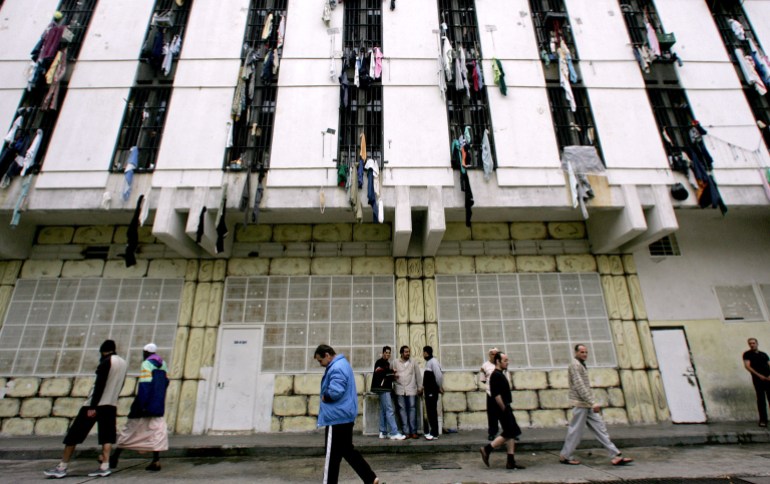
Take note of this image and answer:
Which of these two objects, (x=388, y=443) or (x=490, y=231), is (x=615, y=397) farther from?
(x=388, y=443)

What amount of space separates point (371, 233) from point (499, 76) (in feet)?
17.6

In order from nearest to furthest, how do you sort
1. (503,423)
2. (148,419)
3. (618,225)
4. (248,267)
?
(503,423) → (148,419) → (618,225) → (248,267)

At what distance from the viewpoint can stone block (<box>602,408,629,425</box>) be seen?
9.04m

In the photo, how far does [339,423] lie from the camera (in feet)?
14.7

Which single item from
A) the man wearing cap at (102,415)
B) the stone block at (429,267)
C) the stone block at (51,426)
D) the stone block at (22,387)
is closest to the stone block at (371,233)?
the stone block at (429,267)

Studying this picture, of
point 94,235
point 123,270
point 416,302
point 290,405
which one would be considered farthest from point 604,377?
point 94,235

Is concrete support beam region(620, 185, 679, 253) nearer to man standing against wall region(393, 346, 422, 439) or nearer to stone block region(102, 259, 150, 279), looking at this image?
man standing against wall region(393, 346, 422, 439)

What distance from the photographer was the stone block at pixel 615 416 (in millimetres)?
9036

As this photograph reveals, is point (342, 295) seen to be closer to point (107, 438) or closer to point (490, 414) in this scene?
point (490, 414)

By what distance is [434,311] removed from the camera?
32.0 ft

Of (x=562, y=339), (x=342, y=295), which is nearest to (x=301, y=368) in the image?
(x=342, y=295)

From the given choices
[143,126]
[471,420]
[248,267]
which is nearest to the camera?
[471,420]

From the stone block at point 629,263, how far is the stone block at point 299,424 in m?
8.63

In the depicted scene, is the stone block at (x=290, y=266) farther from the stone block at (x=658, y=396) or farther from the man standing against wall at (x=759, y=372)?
the man standing against wall at (x=759, y=372)
